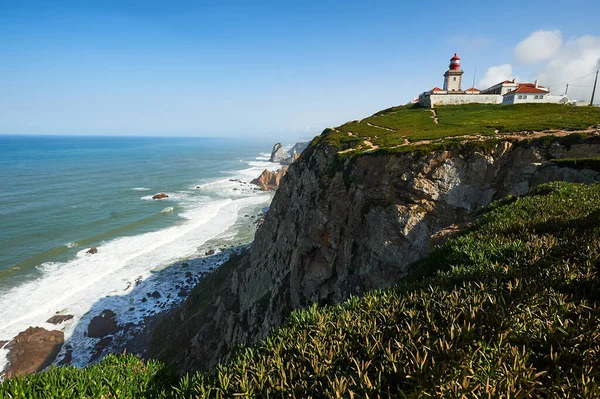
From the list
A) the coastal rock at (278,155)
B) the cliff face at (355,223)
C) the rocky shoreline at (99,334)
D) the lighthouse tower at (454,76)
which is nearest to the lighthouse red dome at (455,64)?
the lighthouse tower at (454,76)

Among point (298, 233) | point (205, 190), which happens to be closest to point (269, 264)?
point (298, 233)

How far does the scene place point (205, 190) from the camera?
92.6 meters

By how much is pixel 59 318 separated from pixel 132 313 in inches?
304

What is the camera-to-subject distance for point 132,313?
125 ft

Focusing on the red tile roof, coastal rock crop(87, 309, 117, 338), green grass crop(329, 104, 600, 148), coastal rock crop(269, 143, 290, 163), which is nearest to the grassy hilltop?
green grass crop(329, 104, 600, 148)

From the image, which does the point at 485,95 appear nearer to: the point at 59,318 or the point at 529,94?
the point at 529,94

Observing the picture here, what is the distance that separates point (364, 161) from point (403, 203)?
543 cm

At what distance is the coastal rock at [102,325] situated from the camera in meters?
34.3

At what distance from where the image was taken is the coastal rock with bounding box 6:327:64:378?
29469 millimetres

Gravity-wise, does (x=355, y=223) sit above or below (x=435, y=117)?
below

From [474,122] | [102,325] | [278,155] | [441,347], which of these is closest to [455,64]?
[474,122]

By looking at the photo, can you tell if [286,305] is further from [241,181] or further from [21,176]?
[21,176]

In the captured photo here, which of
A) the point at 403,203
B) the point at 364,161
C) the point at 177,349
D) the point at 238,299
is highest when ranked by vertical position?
the point at 364,161

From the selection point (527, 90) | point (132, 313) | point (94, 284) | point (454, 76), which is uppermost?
point (454, 76)
